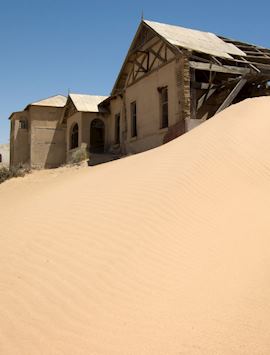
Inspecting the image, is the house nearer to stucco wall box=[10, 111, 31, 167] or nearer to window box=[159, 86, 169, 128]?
stucco wall box=[10, 111, 31, 167]

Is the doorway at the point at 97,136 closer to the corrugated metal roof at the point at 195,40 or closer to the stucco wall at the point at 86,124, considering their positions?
the stucco wall at the point at 86,124

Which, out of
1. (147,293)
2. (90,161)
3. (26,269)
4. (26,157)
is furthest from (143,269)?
(26,157)

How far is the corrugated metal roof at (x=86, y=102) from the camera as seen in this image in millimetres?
20741

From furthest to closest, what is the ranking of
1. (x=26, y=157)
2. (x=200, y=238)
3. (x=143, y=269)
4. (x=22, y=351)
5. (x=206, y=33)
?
(x=26, y=157) → (x=206, y=33) → (x=200, y=238) → (x=143, y=269) → (x=22, y=351)

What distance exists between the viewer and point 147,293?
3426 millimetres

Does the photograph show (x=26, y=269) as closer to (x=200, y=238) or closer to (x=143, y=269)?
(x=143, y=269)

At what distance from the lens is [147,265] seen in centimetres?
388

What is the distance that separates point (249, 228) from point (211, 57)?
1050 cm

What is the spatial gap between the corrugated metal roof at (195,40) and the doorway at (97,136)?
7.19 m

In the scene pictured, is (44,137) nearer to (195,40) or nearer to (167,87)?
(167,87)

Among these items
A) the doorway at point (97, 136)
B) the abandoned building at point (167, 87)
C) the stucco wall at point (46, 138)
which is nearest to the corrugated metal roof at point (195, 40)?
the abandoned building at point (167, 87)

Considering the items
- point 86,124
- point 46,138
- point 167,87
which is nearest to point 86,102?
point 86,124

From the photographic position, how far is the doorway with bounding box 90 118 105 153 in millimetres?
21448

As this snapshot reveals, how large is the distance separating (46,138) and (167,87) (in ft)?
39.5
